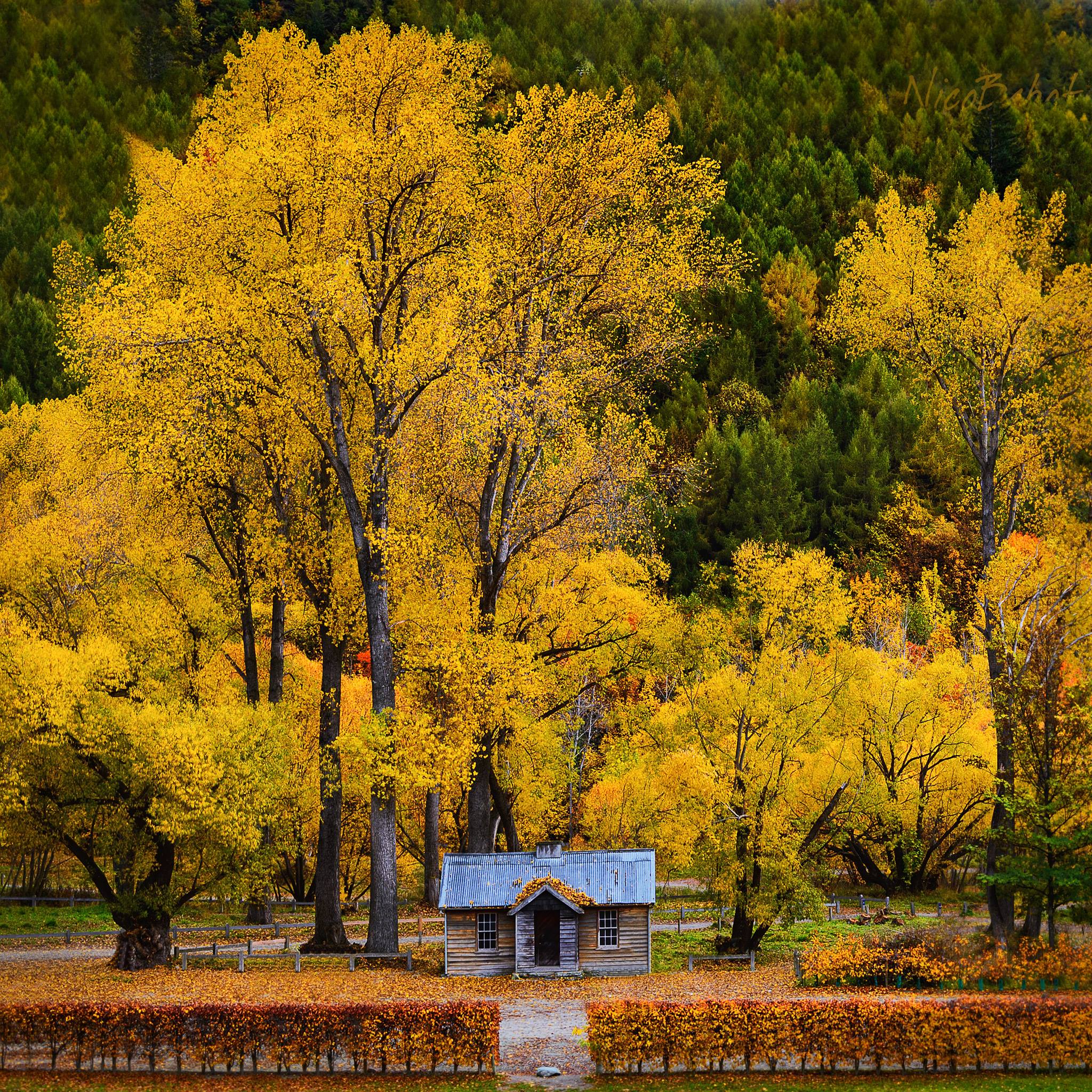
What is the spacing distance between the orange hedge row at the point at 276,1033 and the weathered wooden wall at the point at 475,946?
878 cm

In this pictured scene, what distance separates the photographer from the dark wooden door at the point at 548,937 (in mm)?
28906

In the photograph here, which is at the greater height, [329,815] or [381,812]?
[381,812]

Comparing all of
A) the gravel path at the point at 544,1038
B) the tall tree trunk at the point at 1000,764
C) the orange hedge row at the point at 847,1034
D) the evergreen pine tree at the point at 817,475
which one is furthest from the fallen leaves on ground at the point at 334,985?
the evergreen pine tree at the point at 817,475

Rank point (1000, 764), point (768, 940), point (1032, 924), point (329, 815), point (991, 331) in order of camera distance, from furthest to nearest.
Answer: point (768, 940)
point (329, 815)
point (1000, 764)
point (991, 331)
point (1032, 924)

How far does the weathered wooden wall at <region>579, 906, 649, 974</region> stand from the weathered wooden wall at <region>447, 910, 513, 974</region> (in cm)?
148

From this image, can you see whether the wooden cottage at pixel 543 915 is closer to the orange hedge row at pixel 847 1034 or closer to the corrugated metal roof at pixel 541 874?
the corrugated metal roof at pixel 541 874

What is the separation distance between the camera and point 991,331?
89.9ft

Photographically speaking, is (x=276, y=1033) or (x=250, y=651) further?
(x=250, y=651)

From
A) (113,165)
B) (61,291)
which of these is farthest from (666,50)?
(61,291)

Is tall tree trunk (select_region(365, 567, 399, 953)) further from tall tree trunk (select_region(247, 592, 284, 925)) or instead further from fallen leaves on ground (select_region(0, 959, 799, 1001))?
tall tree trunk (select_region(247, 592, 284, 925))

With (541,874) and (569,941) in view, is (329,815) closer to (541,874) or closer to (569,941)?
(541,874)

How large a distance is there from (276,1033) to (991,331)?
70.7 feet

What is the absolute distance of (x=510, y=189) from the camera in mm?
29109

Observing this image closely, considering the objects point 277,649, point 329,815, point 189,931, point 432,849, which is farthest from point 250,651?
point 432,849
